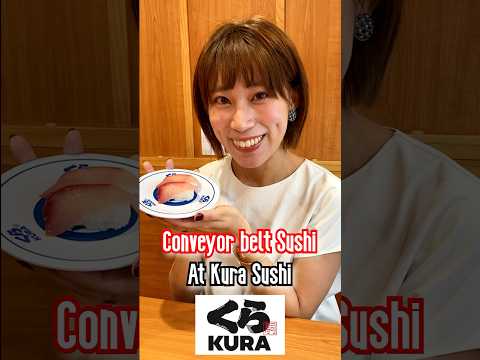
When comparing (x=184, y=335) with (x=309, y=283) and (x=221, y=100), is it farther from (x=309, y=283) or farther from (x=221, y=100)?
(x=221, y=100)

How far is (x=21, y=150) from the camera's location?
0.75 m

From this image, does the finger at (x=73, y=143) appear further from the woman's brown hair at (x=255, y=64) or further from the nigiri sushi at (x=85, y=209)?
the woman's brown hair at (x=255, y=64)

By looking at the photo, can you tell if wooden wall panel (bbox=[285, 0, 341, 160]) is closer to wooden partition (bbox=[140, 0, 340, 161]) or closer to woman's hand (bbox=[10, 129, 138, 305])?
wooden partition (bbox=[140, 0, 340, 161])

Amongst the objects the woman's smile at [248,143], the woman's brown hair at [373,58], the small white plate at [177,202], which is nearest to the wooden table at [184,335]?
the small white plate at [177,202]

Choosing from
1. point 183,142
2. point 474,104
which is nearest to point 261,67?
point 183,142

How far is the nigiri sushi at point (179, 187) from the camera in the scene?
26.4 inches

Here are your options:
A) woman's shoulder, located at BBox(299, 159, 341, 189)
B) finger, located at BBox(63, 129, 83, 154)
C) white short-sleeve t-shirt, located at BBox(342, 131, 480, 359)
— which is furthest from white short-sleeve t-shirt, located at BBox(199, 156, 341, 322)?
finger, located at BBox(63, 129, 83, 154)

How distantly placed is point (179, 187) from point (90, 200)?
136 millimetres

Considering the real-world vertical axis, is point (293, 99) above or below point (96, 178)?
above

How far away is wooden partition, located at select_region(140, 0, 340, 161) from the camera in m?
0.64

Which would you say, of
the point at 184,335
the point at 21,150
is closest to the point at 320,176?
the point at 184,335

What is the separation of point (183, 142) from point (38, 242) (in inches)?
9.1

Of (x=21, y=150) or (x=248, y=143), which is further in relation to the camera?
(x=21, y=150)

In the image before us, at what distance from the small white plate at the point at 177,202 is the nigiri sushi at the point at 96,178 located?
1.9 inches
